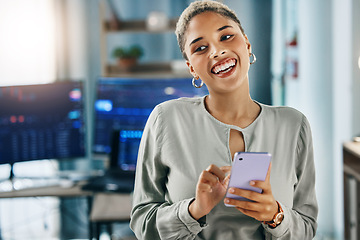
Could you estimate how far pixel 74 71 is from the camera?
3457 mm

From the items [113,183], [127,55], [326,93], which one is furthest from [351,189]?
[127,55]

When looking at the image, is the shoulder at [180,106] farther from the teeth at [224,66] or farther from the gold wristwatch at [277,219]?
the gold wristwatch at [277,219]

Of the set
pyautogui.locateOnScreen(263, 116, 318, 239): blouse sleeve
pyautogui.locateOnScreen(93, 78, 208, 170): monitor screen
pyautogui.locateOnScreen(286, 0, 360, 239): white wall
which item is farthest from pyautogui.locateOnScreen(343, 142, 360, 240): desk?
pyautogui.locateOnScreen(263, 116, 318, 239): blouse sleeve

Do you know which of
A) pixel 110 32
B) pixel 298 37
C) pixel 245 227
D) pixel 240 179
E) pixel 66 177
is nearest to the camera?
pixel 240 179

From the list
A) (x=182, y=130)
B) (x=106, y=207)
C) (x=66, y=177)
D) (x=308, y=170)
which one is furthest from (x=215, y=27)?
(x=66, y=177)

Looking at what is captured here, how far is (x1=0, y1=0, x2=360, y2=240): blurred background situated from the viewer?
8.50 feet

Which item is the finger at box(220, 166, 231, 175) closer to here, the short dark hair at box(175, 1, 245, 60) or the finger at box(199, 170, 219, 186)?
the finger at box(199, 170, 219, 186)

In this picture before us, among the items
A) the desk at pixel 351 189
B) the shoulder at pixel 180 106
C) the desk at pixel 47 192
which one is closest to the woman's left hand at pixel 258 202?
the shoulder at pixel 180 106

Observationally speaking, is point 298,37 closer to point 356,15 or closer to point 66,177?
point 356,15

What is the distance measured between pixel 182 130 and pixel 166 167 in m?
0.08

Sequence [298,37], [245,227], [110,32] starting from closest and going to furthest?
1. [245,227]
2. [298,37]
3. [110,32]

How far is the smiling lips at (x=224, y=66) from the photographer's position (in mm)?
905

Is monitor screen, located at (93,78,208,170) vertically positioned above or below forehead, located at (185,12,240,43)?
below

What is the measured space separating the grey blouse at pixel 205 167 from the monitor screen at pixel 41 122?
170 cm
